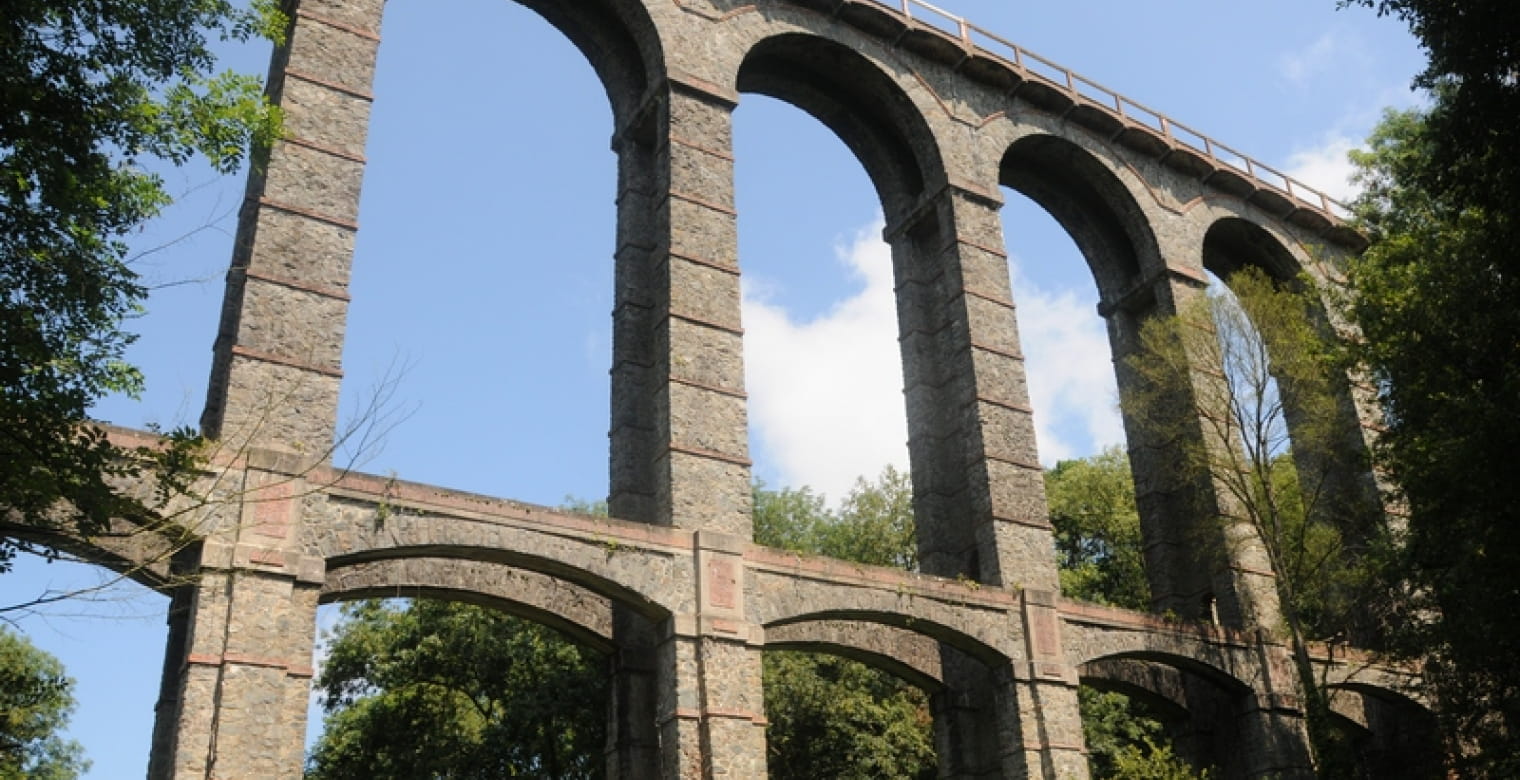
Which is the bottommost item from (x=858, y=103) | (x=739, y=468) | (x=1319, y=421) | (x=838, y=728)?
(x=838, y=728)

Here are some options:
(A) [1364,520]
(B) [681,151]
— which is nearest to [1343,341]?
(A) [1364,520]

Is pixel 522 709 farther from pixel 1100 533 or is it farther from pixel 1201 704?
pixel 1100 533

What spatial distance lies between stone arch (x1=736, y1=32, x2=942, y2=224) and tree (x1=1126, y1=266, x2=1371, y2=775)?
19.9ft

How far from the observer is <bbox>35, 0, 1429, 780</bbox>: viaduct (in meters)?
16.3

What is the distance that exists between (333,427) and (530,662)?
514 inches

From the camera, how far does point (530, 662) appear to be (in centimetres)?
2888

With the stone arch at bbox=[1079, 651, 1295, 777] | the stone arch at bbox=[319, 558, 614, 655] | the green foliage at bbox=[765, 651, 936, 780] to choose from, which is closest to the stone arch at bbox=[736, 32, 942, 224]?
the stone arch at bbox=[1079, 651, 1295, 777]

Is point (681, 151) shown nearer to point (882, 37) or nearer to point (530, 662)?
point (882, 37)

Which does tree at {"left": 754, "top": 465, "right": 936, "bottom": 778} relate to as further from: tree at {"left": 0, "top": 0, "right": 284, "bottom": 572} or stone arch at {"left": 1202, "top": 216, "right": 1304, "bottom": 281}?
tree at {"left": 0, "top": 0, "right": 284, "bottom": 572}

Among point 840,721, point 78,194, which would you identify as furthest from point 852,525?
point 78,194

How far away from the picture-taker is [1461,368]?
18.5 m

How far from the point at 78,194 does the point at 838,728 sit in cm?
2190

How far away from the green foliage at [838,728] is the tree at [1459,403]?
10.7 metres

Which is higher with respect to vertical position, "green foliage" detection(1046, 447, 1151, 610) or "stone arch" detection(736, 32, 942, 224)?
"stone arch" detection(736, 32, 942, 224)
